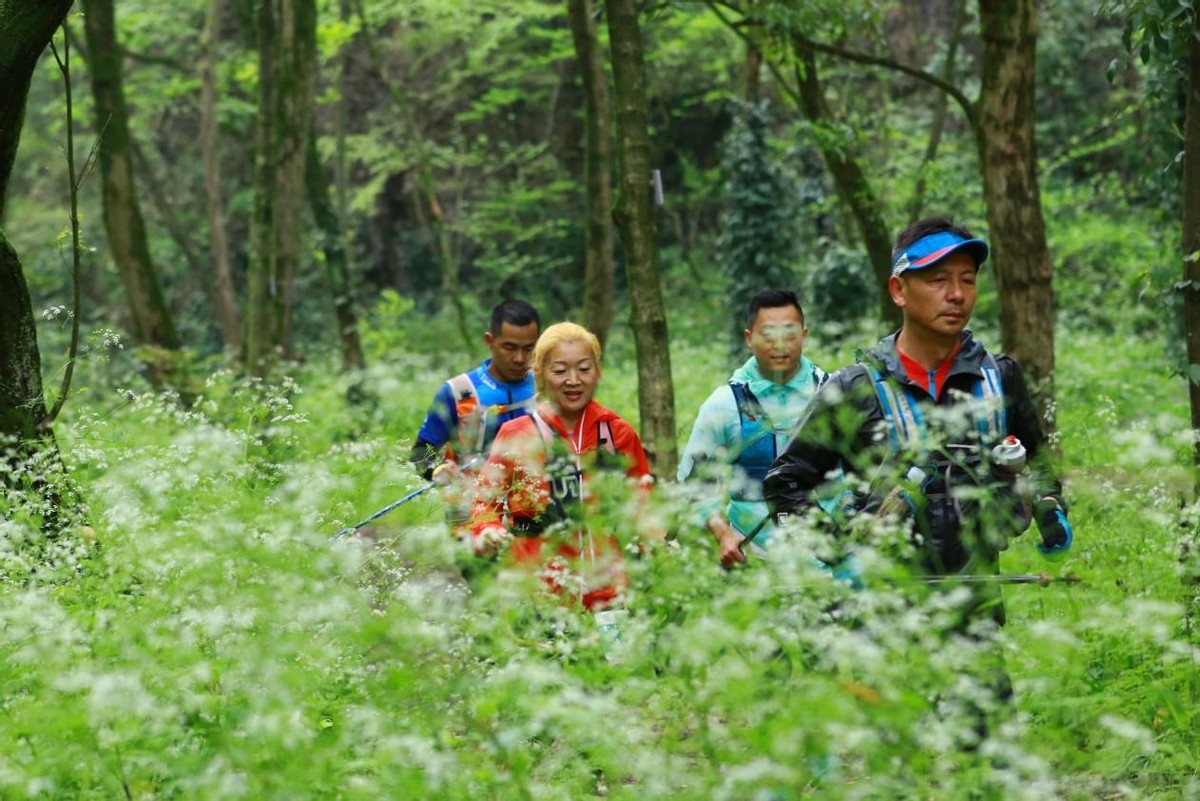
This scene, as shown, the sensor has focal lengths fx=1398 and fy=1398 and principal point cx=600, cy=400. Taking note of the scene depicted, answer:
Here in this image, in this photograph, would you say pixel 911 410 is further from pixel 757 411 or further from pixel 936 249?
pixel 757 411

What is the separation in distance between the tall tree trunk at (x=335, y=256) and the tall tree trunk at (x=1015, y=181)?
492 inches

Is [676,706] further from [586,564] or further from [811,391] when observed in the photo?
[811,391]

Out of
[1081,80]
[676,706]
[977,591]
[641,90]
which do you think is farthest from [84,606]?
[1081,80]

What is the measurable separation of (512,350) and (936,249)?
2986 millimetres

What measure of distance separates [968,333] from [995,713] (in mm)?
1720

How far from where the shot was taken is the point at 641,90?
8984mm

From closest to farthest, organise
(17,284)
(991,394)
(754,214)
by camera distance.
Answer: (991,394), (17,284), (754,214)

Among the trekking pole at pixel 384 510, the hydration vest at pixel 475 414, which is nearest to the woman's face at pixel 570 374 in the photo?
the trekking pole at pixel 384 510

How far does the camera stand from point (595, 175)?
15.2 meters

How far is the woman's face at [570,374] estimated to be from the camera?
18.4 ft

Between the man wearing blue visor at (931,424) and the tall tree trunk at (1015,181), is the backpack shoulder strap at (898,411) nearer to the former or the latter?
the man wearing blue visor at (931,424)

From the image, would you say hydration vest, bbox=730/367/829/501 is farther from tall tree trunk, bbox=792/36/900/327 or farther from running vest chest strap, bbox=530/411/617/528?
tall tree trunk, bbox=792/36/900/327

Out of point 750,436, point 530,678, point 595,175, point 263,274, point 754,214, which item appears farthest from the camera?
point 754,214

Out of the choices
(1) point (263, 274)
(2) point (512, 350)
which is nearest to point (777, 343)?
(2) point (512, 350)
